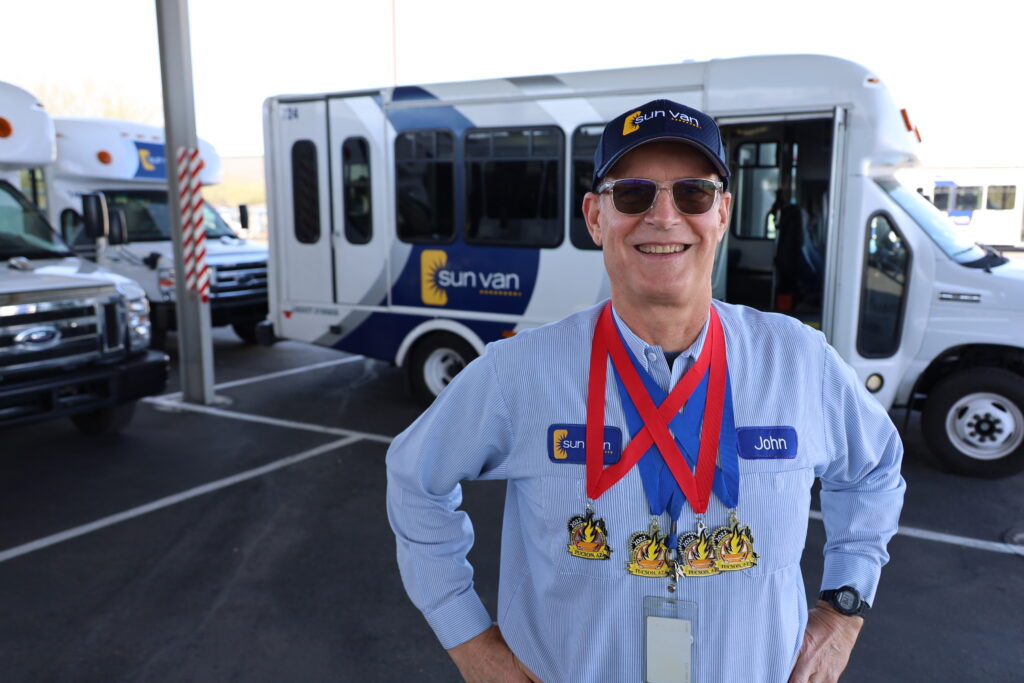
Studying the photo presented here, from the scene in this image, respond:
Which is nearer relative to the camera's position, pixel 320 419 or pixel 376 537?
pixel 376 537

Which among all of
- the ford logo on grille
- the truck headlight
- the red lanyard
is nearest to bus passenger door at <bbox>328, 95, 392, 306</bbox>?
the ford logo on grille

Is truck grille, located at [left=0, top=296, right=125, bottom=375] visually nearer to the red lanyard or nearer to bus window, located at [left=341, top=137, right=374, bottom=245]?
bus window, located at [left=341, top=137, right=374, bottom=245]

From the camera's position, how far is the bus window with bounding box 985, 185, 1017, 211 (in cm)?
503

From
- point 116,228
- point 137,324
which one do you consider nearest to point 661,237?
point 137,324

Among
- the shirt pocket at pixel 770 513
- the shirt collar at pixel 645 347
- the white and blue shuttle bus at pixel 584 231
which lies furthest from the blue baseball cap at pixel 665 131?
the white and blue shuttle bus at pixel 584 231

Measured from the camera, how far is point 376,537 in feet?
16.1

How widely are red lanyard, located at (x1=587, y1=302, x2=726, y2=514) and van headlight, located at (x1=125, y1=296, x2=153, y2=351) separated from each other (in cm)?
575

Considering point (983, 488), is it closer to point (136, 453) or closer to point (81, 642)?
point (81, 642)

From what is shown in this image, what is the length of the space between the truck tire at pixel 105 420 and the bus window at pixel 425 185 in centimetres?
285

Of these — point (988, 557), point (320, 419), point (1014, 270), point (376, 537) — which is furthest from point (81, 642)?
point (1014, 270)

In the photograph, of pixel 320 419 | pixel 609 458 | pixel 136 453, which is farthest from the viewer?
pixel 320 419

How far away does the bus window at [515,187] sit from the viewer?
6.94 meters

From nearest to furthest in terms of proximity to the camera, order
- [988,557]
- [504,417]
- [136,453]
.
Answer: [504,417], [988,557], [136,453]

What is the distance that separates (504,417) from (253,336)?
1102 cm
